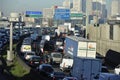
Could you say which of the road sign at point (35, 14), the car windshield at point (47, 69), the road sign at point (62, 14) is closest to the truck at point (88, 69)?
the car windshield at point (47, 69)

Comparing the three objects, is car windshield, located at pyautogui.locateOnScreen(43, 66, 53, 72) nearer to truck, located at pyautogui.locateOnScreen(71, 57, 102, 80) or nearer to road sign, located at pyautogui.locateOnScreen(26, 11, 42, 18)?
truck, located at pyautogui.locateOnScreen(71, 57, 102, 80)

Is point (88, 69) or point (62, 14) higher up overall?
point (88, 69)

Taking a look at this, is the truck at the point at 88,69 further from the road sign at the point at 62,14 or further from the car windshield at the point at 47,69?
the road sign at the point at 62,14

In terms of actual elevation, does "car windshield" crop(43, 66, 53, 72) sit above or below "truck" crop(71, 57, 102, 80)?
below

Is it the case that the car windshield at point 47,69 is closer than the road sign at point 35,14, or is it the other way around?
the car windshield at point 47,69

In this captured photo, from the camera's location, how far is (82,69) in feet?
97.7

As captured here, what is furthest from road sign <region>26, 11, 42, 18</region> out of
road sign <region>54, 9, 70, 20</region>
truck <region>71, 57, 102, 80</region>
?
truck <region>71, 57, 102, 80</region>

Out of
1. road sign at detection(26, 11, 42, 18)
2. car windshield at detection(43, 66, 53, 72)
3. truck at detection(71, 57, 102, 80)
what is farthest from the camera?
road sign at detection(26, 11, 42, 18)

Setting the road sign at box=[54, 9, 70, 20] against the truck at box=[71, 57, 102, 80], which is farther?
the road sign at box=[54, 9, 70, 20]

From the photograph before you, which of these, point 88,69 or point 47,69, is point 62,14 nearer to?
point 47,69

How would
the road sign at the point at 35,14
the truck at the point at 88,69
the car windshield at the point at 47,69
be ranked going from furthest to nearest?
the road sign at the point at 35,14 → the car windshield at the point at 47,69 → the truck at the point at 88,69

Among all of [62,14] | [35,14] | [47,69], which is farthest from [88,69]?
[35,14]

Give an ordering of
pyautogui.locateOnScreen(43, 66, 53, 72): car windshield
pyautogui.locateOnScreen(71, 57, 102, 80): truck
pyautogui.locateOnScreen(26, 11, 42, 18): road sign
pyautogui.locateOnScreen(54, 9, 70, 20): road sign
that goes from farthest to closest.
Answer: pyautogui.locateOnScreen(26, 11, 42, 18): road sign
pyautogui.locateOnScreen(54, 9, 70, 20): road sign
pyautogui.locateOnScreen(43, 66, 53, 72): car windshield
pyautogui.locateOnScreen(71, 57, 102, 80): truck

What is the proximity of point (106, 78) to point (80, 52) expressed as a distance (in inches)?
838
